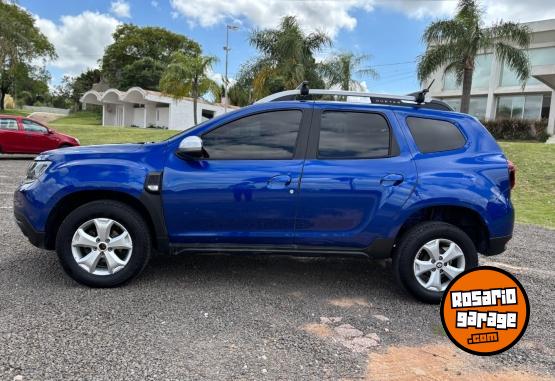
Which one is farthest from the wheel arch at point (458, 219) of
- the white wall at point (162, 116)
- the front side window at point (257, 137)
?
the white wall at point (162, 116)

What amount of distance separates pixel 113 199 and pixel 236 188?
3.59 ft

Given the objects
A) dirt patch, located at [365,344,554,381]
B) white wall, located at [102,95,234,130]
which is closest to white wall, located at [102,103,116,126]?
white wall, located at [102,95,234,130]

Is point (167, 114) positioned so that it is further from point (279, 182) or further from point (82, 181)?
point (279, 182)

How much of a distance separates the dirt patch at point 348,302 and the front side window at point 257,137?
1.29 m

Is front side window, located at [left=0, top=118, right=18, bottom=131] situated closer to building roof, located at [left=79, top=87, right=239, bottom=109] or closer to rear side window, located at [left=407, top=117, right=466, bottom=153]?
rear side window, located at [left=407, top=117, right=466, bottom=153]

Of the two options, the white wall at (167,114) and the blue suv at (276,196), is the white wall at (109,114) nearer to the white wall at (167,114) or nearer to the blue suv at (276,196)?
the white wall at (167,114)

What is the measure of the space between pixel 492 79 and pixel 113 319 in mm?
33247

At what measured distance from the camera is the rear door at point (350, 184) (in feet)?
12.7

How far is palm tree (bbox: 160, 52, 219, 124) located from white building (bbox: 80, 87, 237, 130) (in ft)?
28.9

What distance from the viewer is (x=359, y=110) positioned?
163 inches

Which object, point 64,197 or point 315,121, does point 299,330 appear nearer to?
point 315,121

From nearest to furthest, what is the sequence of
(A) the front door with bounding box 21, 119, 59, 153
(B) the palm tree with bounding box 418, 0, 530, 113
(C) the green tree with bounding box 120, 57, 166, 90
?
(A) the front door with bounding box 21, 119, 59, 153 < (B) the palm tree with bounding box 418, 0, 530, 113 < (C) the green tree with bounding box 120, 57, 166, 90

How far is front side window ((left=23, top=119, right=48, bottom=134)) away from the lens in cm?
1473

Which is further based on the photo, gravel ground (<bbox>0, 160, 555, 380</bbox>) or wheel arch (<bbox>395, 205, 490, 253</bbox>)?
wheel arch (<bbox>395, 205, 490, 253</bbox>)
